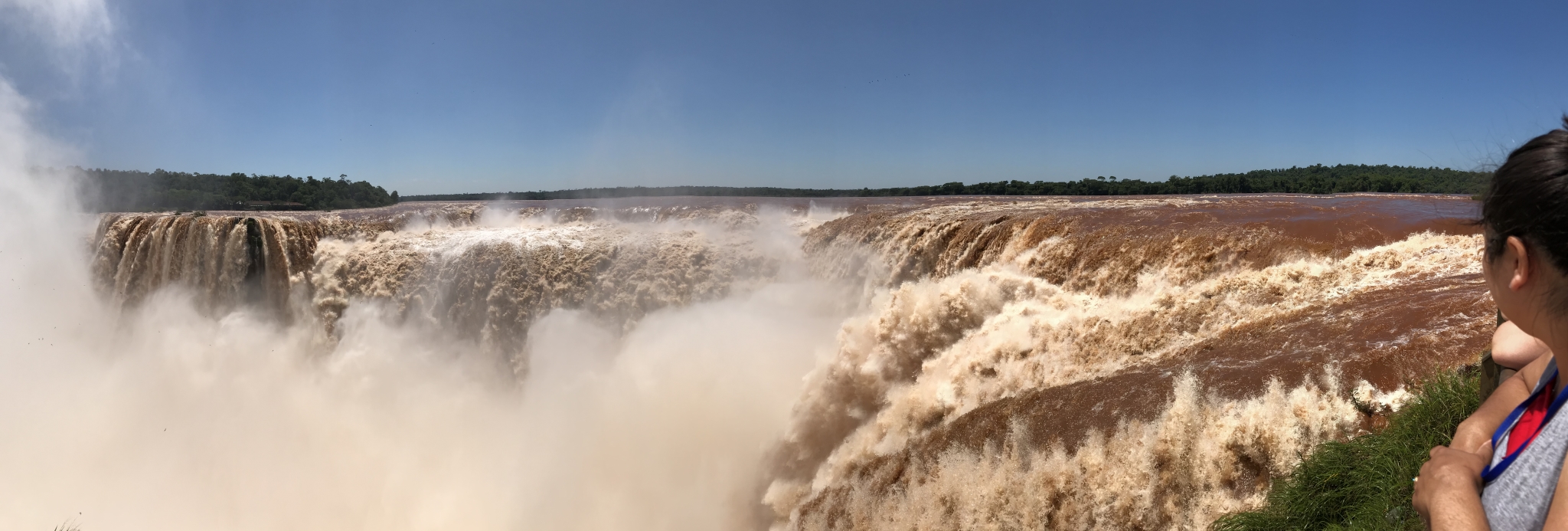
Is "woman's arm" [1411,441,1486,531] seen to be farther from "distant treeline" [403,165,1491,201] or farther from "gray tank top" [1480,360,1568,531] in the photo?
"distant treeline" [403,165,1491,201]

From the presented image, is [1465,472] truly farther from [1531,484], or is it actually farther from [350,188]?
[350,188]

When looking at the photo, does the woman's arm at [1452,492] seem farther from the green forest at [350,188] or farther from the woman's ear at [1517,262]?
the green forest at [350,188]

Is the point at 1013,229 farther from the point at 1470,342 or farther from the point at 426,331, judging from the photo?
the point at 426,331

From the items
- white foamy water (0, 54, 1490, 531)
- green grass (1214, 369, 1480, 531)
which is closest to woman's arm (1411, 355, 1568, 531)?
green grass (1214, 369, 1480, 531)

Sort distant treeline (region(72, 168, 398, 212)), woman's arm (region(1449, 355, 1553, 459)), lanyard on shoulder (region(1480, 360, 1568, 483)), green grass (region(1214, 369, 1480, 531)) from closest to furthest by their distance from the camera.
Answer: lanyard on shoulder (region(1480, 360, 1568, 483)) → woman's arm (region(1449, 355, 1553, 459)) → green grass (region(1214, 369, 1480, 531)) → distant treeline (region(72, 168, 398, 212))

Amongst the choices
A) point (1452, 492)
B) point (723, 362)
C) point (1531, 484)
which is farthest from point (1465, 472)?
point (723, 362)

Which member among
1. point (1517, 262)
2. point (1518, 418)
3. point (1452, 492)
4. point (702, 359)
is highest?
point (1517, 262)

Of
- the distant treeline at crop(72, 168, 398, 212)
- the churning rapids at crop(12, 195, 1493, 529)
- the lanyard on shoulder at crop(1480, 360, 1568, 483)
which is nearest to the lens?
the lanyard on shoulder at crop(1480, 360, 1568, 483)
